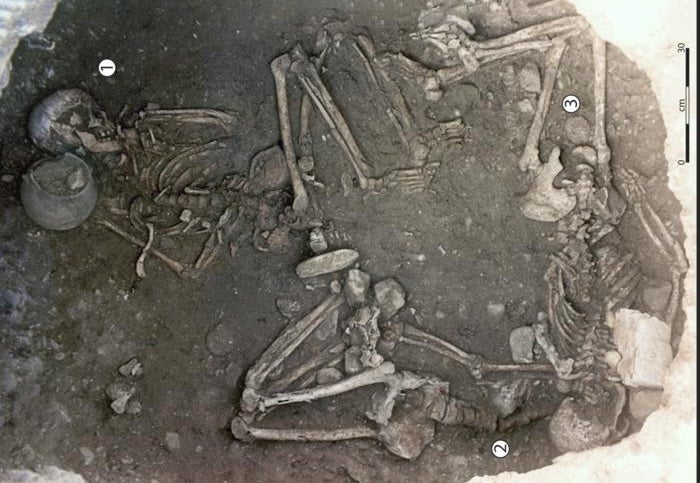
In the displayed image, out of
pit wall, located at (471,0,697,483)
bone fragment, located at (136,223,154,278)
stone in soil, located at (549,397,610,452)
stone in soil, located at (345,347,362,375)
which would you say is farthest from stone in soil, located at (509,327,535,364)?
bone fragment, located at (136,223,154,278)

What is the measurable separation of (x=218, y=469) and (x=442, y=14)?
2.17 metres

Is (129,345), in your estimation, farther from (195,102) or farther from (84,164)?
(195,102)

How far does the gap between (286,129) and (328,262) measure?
23.5 inches

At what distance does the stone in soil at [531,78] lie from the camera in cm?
320

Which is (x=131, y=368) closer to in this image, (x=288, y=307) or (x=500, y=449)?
(x=288, y=307)

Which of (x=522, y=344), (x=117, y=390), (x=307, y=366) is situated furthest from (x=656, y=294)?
(x=117, y=390)

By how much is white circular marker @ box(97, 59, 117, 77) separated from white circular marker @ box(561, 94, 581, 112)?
74.9 inches

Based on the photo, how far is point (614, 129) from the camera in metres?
3.16

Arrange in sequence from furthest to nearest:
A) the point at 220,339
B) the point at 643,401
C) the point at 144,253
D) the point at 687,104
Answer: the point at 220,339, the point at 144,253, the point at 643,401, the point at 687,104

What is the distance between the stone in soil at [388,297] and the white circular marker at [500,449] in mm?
698

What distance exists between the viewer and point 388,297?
322 centimetres

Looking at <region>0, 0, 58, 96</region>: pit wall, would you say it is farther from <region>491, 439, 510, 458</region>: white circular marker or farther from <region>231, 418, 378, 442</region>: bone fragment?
<region>491, 439, 510, 458</region>: white circular marker

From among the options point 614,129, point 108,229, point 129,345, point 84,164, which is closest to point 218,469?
point 129,345

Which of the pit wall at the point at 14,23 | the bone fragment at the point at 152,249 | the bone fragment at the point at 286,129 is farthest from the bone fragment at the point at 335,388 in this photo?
the pit wall at the point at 14,23
